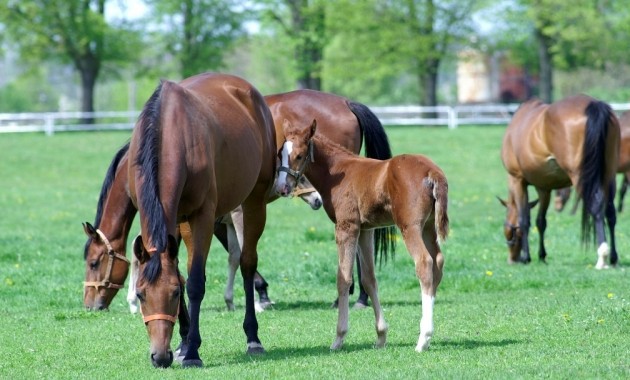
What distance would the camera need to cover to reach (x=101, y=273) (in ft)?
32.1

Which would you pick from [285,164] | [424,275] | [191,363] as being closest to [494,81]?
[285,164]

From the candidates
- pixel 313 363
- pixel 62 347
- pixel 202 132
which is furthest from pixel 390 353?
pixel 62 347

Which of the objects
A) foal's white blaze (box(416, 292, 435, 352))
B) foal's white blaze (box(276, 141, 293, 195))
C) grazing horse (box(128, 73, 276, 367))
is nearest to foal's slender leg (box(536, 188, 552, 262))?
grazing horse (box(128, 73, 276, 367))

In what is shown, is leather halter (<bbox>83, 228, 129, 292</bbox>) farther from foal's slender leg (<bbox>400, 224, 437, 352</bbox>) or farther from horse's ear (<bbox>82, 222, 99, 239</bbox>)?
foal's slender leg (<bbox>400, 224, 437, 352</bbox>)

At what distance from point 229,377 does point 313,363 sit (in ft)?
2.22

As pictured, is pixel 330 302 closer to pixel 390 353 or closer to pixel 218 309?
pixel 218 309

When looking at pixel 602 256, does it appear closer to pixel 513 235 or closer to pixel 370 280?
pixel 513 235

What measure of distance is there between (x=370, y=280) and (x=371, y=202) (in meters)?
0.59

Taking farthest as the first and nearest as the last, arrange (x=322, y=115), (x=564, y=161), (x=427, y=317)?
1. (x=564, y=161)
2. (x=322, y=115)
3. (x=427, y=317)

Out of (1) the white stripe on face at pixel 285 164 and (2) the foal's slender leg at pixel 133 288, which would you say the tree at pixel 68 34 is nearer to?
(2) the foal's slender leg at pixel 133 288

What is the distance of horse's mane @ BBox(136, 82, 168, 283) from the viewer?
6.35 metres

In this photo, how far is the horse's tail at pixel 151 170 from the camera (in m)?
6.38

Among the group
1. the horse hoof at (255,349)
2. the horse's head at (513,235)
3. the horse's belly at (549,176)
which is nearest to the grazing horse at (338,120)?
the horse hoof at (255,349)

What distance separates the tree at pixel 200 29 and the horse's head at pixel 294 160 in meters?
40.9
